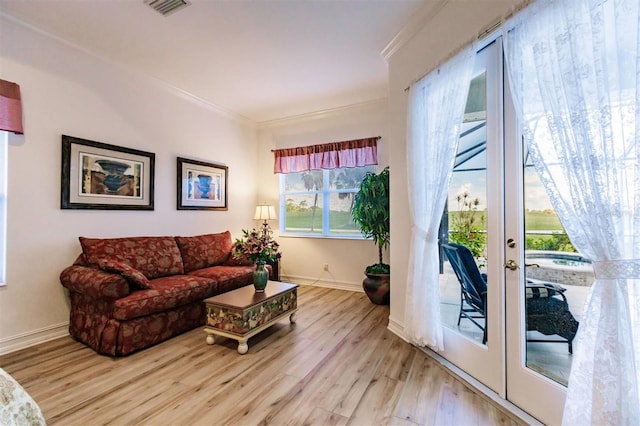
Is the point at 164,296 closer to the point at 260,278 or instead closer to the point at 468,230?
the point at 260,278

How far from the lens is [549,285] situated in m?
1.66

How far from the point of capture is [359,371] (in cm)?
220

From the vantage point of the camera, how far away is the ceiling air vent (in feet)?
7.73

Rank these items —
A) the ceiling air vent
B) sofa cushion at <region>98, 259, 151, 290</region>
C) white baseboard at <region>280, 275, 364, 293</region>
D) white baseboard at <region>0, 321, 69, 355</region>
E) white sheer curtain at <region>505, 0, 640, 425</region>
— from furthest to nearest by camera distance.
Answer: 1. white baseboard at <region>280, 275, 364, 293</region>
2. sofa cushion at <region>98, 259, 151, 290</region>
3. white baseboard at <region>0, 321, 69, 355</region>
4. the ceiling air vent
5. white sheer curtain at <region>505, 0, 640, 425</region>

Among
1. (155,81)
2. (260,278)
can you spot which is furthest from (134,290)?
(155,81)

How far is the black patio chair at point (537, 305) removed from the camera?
62.9 inches

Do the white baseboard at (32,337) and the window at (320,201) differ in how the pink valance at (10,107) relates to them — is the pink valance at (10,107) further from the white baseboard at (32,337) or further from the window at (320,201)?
the window at (320,201)

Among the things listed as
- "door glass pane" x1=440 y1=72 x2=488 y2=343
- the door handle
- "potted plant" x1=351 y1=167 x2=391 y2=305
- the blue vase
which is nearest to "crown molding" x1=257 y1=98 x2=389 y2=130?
"potted plant" x1=351 y1=167 x2=391 y2=305

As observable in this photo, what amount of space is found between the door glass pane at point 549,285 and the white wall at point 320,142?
261 cm

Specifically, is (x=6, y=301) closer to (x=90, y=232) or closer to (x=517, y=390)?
(x=90, y=232)

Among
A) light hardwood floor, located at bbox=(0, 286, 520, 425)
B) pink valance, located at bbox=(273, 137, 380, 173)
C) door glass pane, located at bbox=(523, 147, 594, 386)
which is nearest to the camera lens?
door glass pane, located at bbox=(523, 147, 594, 386)

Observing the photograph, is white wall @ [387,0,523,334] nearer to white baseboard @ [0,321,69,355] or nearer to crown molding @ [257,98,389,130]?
crown molding @ [257,98,389,130]

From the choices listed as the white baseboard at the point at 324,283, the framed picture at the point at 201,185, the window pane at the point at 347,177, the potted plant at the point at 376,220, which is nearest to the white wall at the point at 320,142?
the white baseboard at the point at 324,283

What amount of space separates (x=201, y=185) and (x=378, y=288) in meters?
2.94
